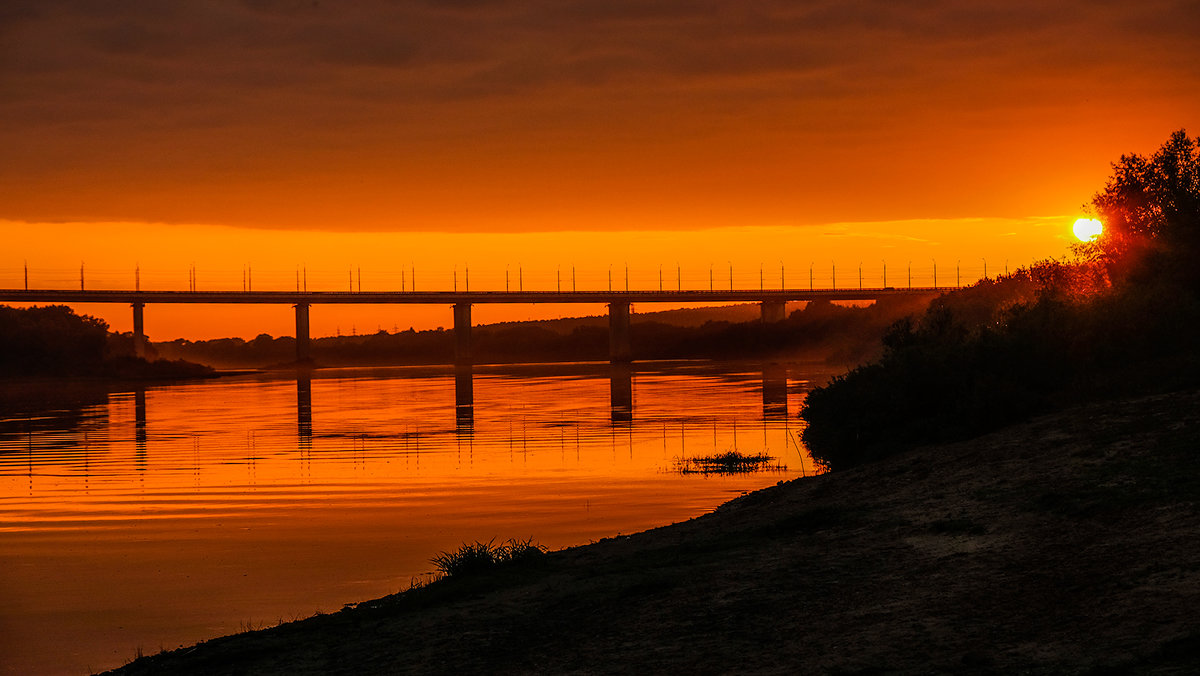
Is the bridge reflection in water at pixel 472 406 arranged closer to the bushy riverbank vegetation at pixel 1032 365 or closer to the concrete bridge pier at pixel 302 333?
the bushy riverbank vegetation at pixel 1032 365

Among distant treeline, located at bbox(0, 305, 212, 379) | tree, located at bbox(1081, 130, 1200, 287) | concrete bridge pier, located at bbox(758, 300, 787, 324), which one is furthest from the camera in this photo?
concrete bridge pier, located at bbox(758, 300, 787, 324)

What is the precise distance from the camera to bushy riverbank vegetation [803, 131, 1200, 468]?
23516 mm

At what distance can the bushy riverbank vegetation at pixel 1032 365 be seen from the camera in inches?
926

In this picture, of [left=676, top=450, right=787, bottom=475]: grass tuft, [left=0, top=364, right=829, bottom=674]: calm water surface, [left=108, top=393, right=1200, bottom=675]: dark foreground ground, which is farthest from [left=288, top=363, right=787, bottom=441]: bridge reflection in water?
[left=108, top=393, right=1200, bottom=675]: dark foreground ground

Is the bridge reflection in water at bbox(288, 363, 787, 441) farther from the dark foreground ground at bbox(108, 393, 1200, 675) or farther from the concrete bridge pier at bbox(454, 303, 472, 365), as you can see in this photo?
the concrete bridge pier at bbox(454, 303, 472, 365)

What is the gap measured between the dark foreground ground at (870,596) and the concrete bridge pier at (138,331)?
155826 millimetres

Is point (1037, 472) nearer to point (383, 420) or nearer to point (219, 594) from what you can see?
point (219, 594)

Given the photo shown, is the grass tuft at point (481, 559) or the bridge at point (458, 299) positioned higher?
the bridge at point (458, 299)

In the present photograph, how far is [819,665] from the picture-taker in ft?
33.5

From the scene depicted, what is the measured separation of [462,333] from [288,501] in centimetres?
15787

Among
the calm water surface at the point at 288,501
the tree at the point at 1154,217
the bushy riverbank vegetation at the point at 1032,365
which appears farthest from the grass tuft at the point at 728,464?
the tree at the point at 1154,217

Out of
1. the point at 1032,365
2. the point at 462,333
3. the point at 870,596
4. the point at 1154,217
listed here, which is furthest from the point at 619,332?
the point at 870,596

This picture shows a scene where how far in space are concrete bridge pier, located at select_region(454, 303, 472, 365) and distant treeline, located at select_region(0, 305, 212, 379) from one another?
120 ft

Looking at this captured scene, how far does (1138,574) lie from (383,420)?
46842 millimetres
